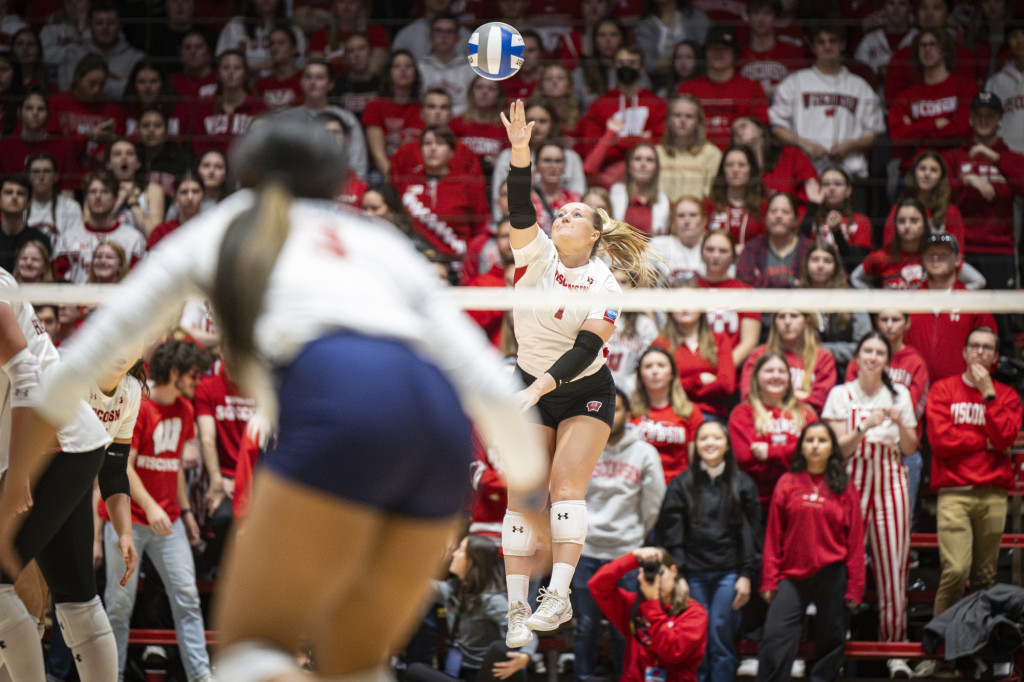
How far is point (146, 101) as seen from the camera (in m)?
11.0

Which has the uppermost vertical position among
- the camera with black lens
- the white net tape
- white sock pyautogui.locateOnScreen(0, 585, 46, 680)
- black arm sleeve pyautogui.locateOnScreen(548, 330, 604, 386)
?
the white net tape

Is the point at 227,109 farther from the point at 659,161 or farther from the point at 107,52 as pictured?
the point at 659,161

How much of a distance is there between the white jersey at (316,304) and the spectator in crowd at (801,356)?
619cm

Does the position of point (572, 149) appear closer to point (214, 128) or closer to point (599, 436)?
point (214, 128)

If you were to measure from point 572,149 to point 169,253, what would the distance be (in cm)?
776

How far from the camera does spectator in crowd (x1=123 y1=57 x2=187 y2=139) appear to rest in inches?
435

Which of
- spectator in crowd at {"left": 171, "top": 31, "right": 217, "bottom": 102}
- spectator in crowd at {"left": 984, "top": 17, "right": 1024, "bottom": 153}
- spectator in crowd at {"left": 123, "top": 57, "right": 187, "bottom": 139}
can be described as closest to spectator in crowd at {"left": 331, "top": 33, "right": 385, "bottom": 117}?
spectator in crowd at {"left": 171, "top": 31, "right": 217, "bottom": 102}

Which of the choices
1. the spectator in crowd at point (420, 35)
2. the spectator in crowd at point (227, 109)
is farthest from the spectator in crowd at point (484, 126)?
the spectator in crowd at point (227, 109)

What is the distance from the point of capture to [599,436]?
19.1 feet

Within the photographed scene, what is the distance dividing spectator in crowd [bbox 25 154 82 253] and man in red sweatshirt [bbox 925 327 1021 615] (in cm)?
737

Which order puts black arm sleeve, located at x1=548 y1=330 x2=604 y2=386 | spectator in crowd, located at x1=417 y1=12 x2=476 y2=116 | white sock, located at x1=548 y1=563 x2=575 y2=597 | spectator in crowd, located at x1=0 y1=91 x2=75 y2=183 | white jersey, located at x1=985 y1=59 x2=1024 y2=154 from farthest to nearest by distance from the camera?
spectator in crowd, located at x1=417 y1=12 x2=476 y2=116 < spectator in crowd, located at x1=0 y1=91 x2=75 y2=183 < white jersey, located at x1=985 y1=59 x2=1024 y2=154 < white sock, located at x1=548 y1=563 x2=575 y2=597 < black arm sleeve, located at x1=548 y1=330 x2=604 y2=386

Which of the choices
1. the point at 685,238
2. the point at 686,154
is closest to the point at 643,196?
the point at 685,238

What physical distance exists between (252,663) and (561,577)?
10.8ft

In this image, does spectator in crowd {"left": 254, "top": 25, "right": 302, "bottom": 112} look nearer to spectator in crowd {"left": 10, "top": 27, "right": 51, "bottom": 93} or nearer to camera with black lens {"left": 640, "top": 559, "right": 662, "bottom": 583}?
spectator in crowd {"left": 10, "top": 27, "right": 51, "bottom": 93}
